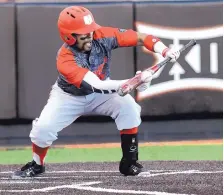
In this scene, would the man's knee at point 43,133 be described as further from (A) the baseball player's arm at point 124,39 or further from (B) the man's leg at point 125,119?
(A) the baseball player's arm at point 124,39

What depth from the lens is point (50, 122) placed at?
26.1ft

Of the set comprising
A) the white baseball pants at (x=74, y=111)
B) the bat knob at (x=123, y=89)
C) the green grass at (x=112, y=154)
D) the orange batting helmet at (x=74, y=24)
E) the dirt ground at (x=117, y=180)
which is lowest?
the green grass at (x=112, y=154)


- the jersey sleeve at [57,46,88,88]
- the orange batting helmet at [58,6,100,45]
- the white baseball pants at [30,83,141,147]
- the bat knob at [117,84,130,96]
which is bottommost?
the white baseball pants at [30,83,141,147]

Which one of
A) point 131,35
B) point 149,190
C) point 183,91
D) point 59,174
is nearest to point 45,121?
point 59,174

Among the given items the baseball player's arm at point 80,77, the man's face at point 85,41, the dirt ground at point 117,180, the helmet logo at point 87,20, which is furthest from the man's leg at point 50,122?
the helmet logo at point 87,20

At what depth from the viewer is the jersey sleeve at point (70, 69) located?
24.8 ft

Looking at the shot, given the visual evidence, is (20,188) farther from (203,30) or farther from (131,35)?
(203,30)

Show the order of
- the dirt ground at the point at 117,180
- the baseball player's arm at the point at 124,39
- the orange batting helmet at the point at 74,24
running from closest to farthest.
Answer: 1. the dirt ground at the point at 117,180
2. the orange batting helmet at the point at 74,24
3. the baseball player's arm at the point at 124,39

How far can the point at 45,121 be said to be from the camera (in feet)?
26.1

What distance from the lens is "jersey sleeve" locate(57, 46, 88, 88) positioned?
755 centimetres

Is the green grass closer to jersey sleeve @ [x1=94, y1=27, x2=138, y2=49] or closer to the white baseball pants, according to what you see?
the white baseball pants

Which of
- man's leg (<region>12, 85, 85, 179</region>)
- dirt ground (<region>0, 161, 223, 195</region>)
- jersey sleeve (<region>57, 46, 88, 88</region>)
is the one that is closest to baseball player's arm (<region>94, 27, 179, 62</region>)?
jersey sleeve (<region>57, 46, 88, 88</region>)

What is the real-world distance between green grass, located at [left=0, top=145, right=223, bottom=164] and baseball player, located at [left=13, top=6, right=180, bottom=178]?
151 centimetres

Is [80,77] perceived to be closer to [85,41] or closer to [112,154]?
[85,41]
